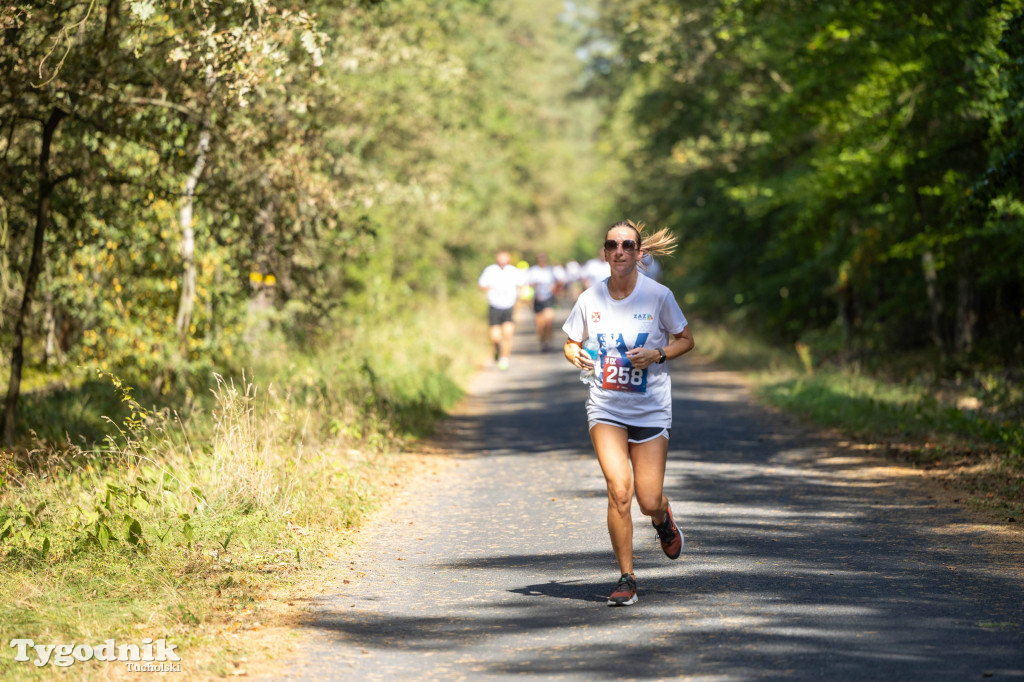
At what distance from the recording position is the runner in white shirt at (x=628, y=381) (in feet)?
22.4

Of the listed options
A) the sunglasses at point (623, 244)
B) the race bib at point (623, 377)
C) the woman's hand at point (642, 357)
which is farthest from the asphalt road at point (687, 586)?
the sunglasses at point (623, 244)

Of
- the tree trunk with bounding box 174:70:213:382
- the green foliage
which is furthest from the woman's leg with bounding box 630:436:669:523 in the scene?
the tree trunk with bounding box 174:70:213:382

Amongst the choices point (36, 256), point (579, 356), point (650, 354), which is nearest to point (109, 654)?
point (579, 356)

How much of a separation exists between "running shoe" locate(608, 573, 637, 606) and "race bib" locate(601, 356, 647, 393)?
40.9 inches

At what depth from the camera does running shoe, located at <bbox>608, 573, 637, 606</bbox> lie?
675 centimetres

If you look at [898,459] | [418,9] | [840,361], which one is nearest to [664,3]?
[418,9]

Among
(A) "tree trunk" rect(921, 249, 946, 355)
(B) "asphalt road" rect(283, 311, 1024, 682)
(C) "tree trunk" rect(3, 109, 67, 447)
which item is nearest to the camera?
(B) "asphalt road" rect(283, 311, 1024, 682)

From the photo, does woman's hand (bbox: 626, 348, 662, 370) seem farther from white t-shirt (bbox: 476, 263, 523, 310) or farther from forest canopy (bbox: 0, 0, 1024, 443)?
white t-shirt (bbox: 476, 263, 523, 310)

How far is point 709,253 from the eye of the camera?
30781 mm

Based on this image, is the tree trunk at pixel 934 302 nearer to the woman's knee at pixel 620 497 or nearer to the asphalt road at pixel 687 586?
the asphalt road at pixel 687 586

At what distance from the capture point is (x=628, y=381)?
6.90m

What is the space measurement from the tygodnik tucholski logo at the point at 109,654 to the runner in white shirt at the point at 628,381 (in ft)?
7.82

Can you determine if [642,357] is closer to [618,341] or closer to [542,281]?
[618,341]

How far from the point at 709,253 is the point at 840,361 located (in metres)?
7.97
